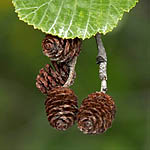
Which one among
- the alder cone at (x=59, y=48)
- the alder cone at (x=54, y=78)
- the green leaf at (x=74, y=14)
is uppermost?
the green leaf at (x=74, y=14)

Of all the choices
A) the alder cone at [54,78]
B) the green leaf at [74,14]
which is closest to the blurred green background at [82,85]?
the alder cone at [54,78]

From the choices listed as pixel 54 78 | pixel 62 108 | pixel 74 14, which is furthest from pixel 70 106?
pixel 74 14

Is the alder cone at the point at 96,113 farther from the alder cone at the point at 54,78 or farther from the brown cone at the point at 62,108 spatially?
the alder cone at the point at 54,78

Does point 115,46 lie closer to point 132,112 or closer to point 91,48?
point 91,48

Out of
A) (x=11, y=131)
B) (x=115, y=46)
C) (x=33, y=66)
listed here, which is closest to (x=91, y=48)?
(x=115, y=46)

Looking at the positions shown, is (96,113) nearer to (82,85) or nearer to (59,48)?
(59,48)

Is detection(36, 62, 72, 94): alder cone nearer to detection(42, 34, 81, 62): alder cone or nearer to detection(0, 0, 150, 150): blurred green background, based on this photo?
detection(42, 34, 81, 62): alder cone

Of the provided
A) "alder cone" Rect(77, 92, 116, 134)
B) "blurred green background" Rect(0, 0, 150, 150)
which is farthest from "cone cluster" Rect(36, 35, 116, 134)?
"blurred green background" Rect(0, 0, 150, 150)
